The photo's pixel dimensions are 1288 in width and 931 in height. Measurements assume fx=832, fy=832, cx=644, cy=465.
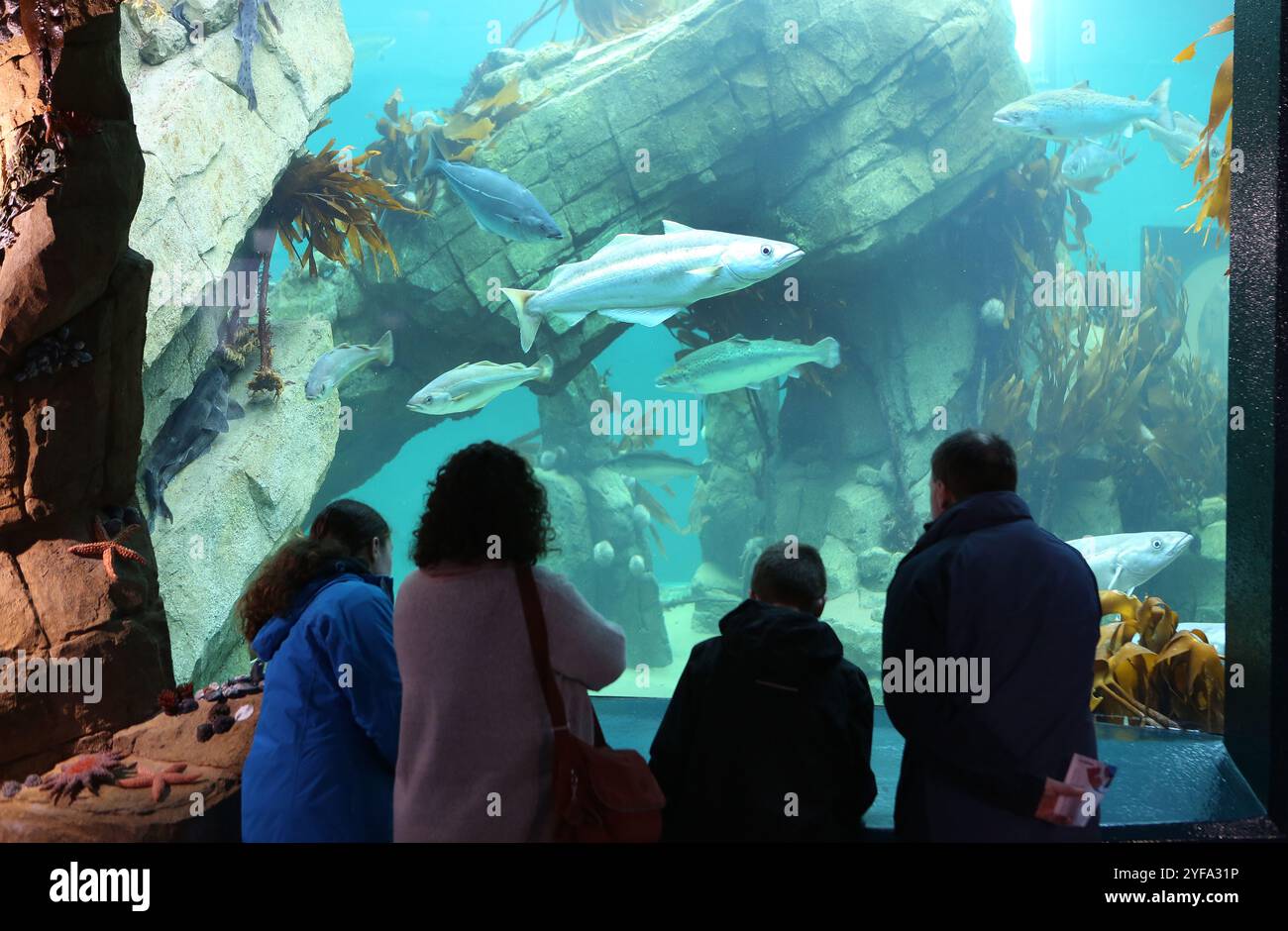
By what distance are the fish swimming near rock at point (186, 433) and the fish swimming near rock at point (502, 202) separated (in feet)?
8.48

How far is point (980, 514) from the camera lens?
1974 millimetres

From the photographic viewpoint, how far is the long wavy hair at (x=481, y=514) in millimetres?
1856

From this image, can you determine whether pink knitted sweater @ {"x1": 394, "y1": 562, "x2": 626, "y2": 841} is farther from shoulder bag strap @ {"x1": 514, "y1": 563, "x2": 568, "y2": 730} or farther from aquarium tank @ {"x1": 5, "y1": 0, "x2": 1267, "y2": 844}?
aquarium tank @ {"x1": 5, "y1": 0, "x2": 1267, "y2": 844}

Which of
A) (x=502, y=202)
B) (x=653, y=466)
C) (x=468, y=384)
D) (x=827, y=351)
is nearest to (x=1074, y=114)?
(x=827, y=351)

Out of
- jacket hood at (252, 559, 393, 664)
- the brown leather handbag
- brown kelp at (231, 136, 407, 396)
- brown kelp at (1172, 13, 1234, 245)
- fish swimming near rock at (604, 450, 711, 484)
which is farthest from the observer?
fish swimming near rock at (604, 450, 711, 484)

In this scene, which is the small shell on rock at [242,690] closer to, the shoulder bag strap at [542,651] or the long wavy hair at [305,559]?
the long wavy hair at [305,559]

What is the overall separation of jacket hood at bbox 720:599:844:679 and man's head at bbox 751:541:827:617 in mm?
51

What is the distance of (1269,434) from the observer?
2.44 m

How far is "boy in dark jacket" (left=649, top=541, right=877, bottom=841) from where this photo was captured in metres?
1.89

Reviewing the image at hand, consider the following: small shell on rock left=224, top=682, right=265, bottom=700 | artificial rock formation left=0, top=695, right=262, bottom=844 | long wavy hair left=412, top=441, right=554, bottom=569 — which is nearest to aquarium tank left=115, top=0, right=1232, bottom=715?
small shell on rock left=224, top=682, right=265, bottom=700

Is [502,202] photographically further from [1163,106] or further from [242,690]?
[1163,106]

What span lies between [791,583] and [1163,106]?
436 inches
